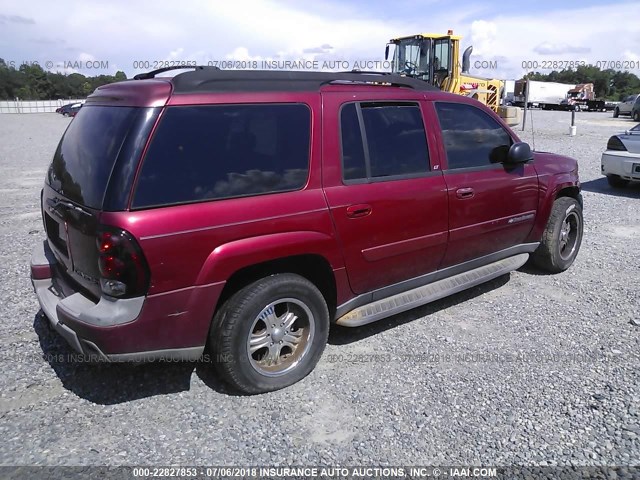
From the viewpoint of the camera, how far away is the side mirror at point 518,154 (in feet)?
14.4

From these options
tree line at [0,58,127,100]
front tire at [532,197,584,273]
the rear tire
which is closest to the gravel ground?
front tire at [532,197,584,273]

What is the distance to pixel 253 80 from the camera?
10.3ft

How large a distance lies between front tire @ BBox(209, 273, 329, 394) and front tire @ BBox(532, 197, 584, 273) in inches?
113

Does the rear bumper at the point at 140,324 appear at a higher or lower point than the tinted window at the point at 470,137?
lower

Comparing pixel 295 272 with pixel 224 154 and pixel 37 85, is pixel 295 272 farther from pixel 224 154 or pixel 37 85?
pixel 37 85

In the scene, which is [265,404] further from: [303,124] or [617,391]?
[617,391]

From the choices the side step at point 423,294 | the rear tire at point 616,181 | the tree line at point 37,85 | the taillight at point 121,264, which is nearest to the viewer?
the taillight at point 121,264

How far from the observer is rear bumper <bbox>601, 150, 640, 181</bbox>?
908 centimetres

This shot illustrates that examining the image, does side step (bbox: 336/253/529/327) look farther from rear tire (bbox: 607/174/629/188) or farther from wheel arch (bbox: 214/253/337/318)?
rear tire (bbox: 607/174/629/188)

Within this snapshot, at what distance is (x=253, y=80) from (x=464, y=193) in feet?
6.25

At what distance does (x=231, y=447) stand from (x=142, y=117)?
5.96ft

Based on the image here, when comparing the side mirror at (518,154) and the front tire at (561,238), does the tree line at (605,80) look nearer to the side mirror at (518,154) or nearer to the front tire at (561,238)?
the front tire at (561,238)

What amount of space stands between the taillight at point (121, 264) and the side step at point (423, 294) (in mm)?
1473

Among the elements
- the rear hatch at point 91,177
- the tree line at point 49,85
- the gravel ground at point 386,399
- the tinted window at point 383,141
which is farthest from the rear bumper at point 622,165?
the tree line at point 49,85
